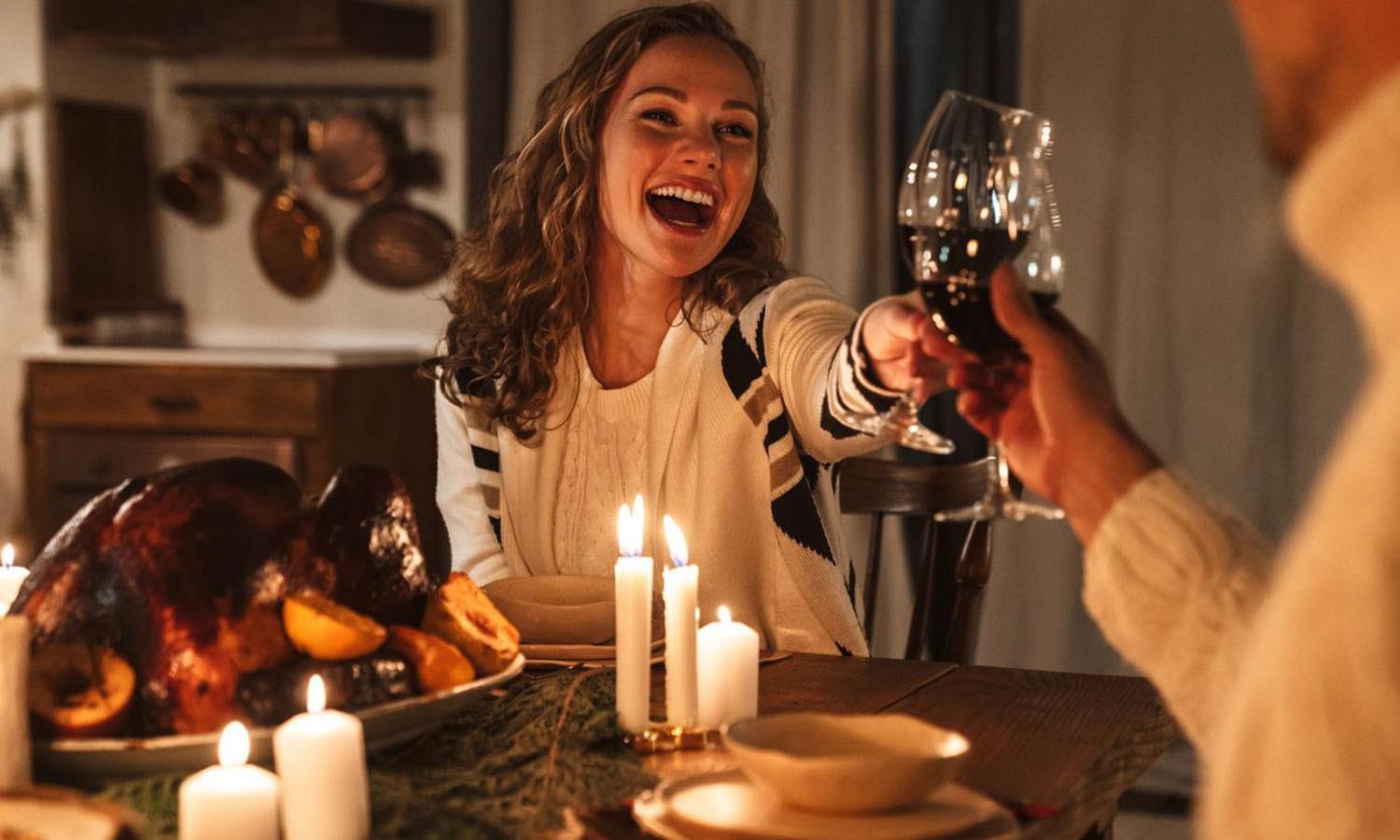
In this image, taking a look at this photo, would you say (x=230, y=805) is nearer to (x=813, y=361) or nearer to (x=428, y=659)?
(x=428, y=659)

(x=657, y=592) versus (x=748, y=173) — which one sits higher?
(x=748, y=173)

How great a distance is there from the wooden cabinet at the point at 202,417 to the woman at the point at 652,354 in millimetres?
1628

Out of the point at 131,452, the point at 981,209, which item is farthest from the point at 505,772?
the point at 131,452

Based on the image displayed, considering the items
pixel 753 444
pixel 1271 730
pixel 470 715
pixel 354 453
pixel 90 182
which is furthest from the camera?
pixel 90 182

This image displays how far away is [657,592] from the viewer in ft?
6.25

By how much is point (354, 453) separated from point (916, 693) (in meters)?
2.77

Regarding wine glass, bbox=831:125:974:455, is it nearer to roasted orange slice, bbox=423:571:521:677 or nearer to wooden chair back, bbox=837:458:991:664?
wooden chair back, bbox=837:458:991:664

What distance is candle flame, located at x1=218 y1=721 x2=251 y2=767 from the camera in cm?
103

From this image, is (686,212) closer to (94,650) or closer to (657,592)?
(657,592)

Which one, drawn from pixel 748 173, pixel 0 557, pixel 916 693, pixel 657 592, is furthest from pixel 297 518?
pixel 748 173

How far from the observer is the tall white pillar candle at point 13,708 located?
1043mm

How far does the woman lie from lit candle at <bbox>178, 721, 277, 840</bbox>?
1053 mm

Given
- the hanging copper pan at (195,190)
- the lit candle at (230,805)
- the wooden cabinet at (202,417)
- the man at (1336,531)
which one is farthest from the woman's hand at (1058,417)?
the hanging copper pan at (195,190)

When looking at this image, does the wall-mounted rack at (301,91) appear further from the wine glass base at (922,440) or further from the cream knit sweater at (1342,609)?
the cream knit sweater at (1342,609)
